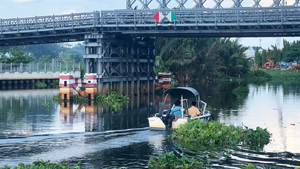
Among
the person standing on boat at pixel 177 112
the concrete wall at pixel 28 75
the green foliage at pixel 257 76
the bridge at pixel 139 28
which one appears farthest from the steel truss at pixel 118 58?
the green foliage at pixel 257 76

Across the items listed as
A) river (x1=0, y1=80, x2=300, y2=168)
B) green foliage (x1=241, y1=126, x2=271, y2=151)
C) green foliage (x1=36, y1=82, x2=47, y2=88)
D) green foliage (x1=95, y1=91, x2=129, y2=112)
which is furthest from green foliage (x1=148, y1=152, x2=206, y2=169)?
green foliage (x1=36, y1=82, x2=47, y2=88)

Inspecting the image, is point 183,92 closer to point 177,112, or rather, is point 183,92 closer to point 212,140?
point 177,112

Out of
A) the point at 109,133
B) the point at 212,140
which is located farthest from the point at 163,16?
the point at 212,140

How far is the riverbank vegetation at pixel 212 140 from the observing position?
23312 mm

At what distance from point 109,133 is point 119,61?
90.7ft

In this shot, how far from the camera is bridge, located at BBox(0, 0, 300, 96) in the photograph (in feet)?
158

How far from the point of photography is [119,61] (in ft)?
183

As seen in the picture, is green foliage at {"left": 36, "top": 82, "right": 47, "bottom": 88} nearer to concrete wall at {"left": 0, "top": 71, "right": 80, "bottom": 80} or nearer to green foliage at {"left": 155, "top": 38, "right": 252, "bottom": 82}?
concrete wall at {"left": 0, "top": 71, "right": 80, "bottom": 80}

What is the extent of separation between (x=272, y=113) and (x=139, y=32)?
58.7 ft

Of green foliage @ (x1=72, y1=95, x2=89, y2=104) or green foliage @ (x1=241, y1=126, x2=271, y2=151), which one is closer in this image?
green foliage @ (x1=241, y1=126, x2=271, y2=151)

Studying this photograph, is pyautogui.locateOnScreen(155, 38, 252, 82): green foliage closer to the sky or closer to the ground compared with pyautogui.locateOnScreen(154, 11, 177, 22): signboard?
closer to the ground

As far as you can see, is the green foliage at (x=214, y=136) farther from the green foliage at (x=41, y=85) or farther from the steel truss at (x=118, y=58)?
the green foliage at (x=41, y=85)

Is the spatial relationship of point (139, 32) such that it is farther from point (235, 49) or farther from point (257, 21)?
point (235, 49)

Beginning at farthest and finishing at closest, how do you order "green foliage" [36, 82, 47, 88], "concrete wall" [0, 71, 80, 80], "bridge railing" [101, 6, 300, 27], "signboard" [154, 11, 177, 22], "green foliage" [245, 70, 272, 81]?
"green foliage" [245, 70, 272, 81], "green foliage" [36, 82, 47, 88], "concrete wall" [0, 71, 80, 80], "signboard" [154, 11, 177, 22], "bridge railing" [101, 6, 300, 27]
